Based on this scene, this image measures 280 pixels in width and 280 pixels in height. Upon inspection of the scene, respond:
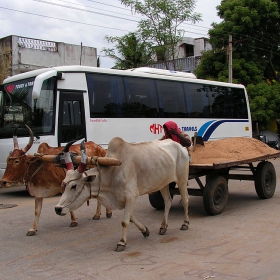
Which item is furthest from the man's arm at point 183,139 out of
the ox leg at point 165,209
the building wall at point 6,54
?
the building wall at point 6,54

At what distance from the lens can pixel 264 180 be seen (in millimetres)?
8648

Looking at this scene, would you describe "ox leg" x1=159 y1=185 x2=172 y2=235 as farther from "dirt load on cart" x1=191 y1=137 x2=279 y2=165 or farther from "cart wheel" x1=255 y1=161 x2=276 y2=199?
"cart wheel" x1=255 y1=161 x2=276 y2=199

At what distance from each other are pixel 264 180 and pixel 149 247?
3994 mm

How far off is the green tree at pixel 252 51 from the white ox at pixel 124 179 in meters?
15.4

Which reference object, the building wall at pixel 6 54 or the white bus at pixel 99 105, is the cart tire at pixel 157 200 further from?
the building wall at pixel 6 54

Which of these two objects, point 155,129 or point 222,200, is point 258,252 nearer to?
point 222,200

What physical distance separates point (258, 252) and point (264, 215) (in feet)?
7.17

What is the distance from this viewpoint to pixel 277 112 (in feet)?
71.3

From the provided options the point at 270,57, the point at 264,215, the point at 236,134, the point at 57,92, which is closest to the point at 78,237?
the point at 264,215

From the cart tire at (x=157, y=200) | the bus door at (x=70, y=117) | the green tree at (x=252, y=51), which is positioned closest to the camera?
the cart tire at (x=157, y=200)

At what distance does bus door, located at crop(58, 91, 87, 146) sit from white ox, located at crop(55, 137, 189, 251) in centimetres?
431

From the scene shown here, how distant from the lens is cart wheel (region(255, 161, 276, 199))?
28.1 ft

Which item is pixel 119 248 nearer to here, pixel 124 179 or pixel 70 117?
pixel 124 179

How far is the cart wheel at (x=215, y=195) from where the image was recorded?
713 centimetres
